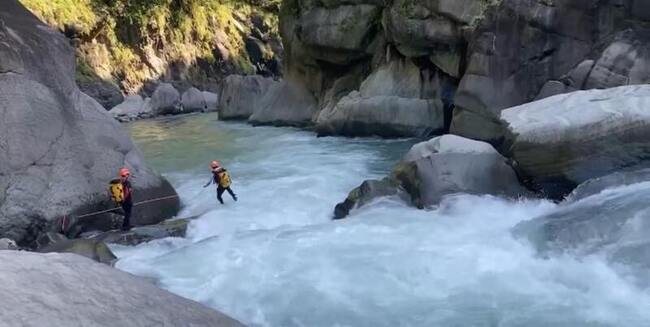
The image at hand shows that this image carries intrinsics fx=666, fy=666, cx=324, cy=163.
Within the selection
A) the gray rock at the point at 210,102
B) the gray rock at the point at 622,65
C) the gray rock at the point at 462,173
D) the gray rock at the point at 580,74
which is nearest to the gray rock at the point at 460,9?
the gray rock at the point at 580,74

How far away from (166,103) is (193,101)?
7.23 feet

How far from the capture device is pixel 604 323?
20.4 feet

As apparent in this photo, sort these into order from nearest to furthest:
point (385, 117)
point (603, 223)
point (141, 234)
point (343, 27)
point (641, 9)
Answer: point (603, 223)
point (141, 234)
point (641, 9)
point (385, 117)
point (343, 27)

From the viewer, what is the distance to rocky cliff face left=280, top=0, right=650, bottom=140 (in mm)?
14852

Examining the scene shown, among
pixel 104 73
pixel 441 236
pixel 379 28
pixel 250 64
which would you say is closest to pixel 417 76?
pixel 379 28

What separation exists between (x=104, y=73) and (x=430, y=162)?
3301 cm

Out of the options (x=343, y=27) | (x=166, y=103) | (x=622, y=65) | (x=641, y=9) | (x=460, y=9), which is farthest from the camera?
(x=166, y=103)

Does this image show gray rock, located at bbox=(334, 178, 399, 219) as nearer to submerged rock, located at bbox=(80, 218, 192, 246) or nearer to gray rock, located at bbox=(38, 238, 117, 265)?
submerged rock, located at bbox=(80, 218, 192, 246)

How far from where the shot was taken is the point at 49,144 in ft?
35.1

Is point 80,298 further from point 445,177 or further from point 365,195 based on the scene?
point 445,177

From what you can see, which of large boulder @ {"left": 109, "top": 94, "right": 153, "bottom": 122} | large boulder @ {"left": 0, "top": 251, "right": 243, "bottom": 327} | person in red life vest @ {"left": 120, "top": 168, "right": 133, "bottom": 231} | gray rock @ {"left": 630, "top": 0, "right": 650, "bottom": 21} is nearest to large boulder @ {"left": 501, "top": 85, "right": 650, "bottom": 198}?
gray rock @ {"left": 630, "top": 0, "right": 650, "bottom": 21}

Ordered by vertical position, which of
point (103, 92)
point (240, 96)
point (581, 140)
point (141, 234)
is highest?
point (581, 140)

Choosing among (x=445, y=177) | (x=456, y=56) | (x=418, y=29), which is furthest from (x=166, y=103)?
(x=445, y=177)

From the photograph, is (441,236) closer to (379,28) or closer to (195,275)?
(195,275)
